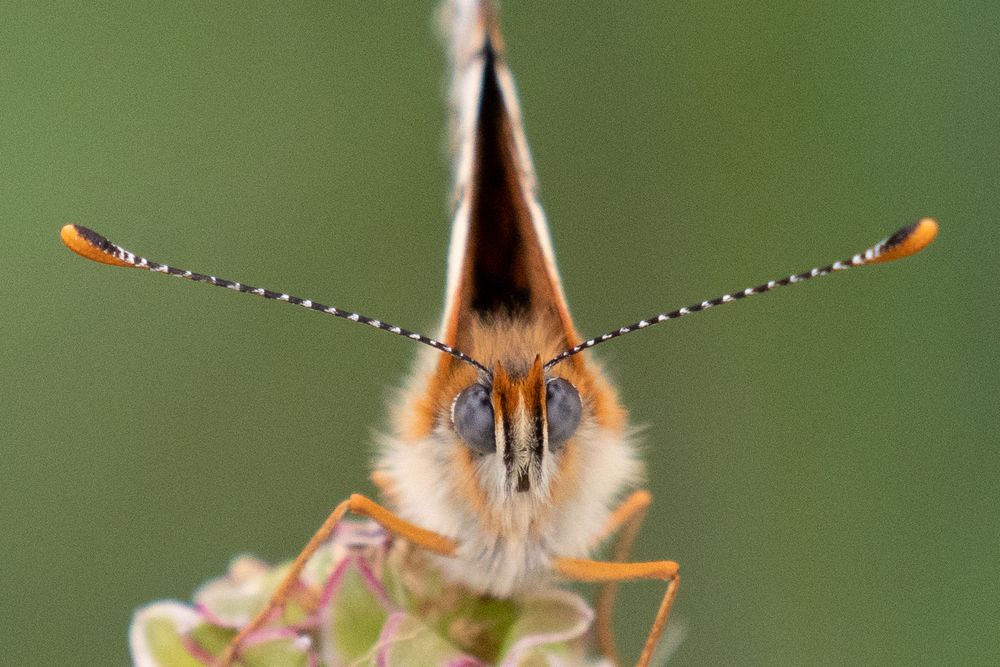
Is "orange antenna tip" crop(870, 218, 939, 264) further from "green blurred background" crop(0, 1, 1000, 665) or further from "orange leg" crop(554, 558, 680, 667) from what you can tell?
"green blurred background" crop(0, 1, 1000, 665)

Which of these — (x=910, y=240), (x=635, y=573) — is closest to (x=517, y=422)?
(x=635, y=573)

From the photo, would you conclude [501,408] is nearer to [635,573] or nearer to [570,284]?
[635,573]

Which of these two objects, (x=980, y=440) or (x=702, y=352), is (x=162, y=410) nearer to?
(x=702, y=352)

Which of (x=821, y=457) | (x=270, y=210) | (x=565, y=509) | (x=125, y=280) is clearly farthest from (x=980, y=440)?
(x=125, y=280)

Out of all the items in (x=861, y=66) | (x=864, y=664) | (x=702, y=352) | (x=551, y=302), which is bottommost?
(x=864, y=664)

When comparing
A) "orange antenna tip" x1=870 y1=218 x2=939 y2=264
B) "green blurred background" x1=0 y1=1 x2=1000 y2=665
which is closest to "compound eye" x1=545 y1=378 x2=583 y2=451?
"orange antenna tip" x1=870 y1=218 x2=939 y2=264

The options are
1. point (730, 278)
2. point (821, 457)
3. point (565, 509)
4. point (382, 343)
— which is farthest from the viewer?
point (382, 343)

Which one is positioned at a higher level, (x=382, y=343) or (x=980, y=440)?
(x=382, y=343)
